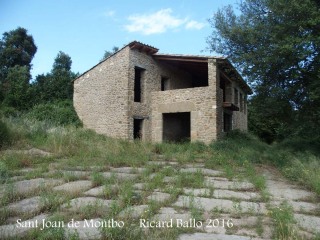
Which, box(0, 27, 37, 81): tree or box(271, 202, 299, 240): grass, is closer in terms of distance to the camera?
box(271, 202, 299, 240): grass

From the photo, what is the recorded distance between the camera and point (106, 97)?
48.7 ft

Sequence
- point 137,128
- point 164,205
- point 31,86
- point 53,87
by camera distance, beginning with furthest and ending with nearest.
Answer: point 53,87
point 31,86
point 137,128
point 164,205

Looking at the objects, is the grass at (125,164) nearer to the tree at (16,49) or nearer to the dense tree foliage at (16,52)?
the dense tree foliage at (16,52)

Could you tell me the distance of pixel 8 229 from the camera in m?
3.18

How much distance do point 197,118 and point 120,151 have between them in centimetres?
512

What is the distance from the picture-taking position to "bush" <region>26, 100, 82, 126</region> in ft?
51.3

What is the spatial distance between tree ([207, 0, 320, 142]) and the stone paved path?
4.63 metres

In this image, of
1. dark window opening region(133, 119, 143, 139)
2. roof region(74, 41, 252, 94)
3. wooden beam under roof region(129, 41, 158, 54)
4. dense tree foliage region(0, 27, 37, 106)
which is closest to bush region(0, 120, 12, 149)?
dark window opening region(133, 119, 143, 139)

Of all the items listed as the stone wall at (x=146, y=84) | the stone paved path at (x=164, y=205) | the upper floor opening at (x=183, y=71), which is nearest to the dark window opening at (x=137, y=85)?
the stone wall at (x=146, y=84)

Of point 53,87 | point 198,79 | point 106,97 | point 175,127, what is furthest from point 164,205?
point 53,87

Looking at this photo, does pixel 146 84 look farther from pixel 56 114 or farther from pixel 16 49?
pixel 16 49

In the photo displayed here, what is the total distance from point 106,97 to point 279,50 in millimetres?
8639

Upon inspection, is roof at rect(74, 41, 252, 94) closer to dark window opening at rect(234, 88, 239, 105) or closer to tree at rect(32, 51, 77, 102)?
dark window opening at rect(234, 88, 239, 105)

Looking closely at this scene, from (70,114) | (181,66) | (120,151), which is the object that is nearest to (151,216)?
(120,151)
